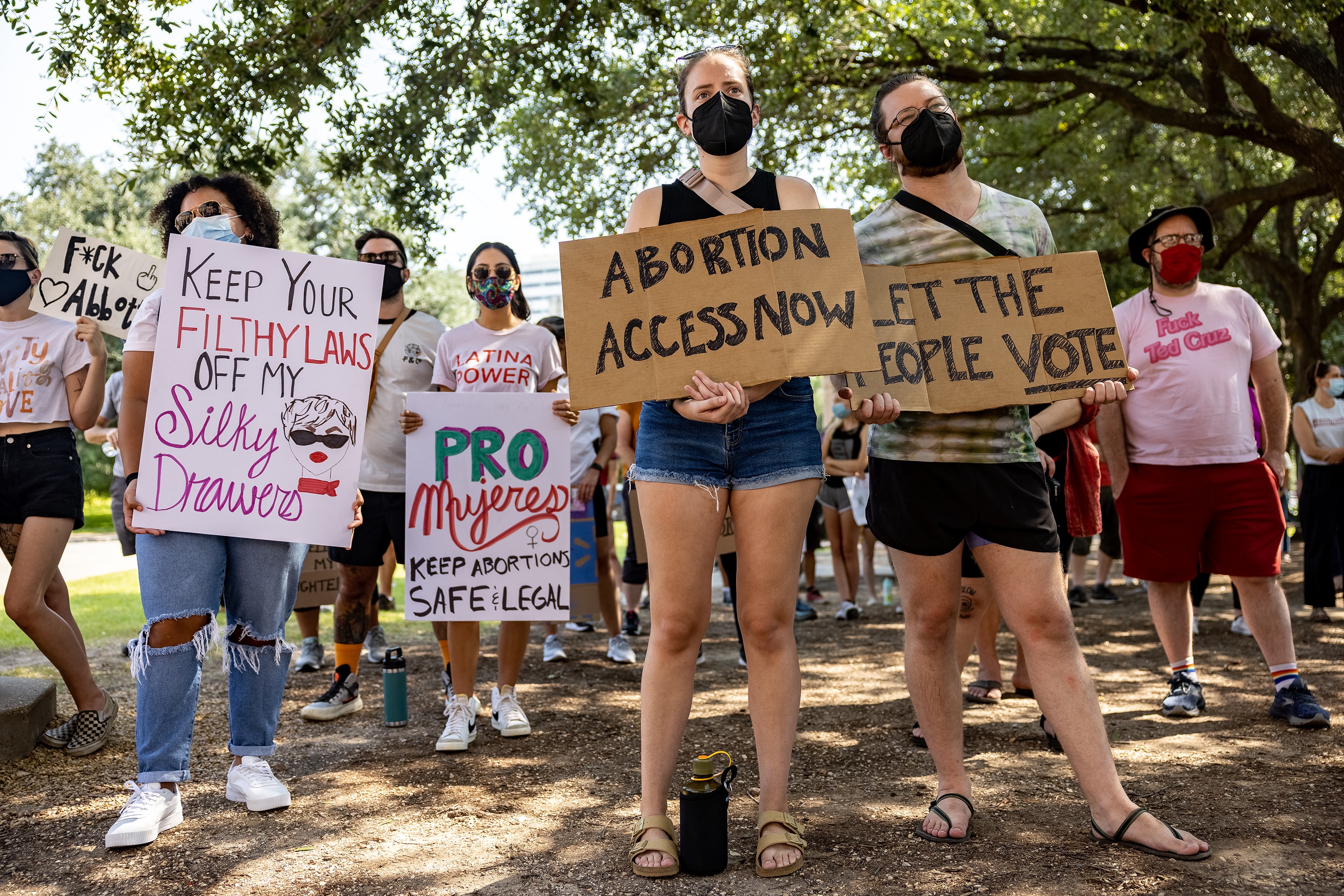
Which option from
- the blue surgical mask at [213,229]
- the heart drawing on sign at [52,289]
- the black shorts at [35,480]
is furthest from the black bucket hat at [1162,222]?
the heart drawing on sign at [52,289]

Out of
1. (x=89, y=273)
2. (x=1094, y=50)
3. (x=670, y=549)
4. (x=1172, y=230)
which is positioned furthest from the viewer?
(x=1094, y=50)

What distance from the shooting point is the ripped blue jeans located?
342 cm

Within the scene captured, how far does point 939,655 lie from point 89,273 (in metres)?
4.42

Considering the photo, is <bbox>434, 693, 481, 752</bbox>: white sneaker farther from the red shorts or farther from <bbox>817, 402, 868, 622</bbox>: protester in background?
<bbox>817, 402, 868, 622</bbox>: protester in background

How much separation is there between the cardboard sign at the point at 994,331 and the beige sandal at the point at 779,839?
124cm

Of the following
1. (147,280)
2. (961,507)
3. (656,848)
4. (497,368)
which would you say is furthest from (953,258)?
(147,280)

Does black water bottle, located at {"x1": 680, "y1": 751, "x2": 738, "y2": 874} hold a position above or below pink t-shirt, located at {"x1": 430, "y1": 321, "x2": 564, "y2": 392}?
below

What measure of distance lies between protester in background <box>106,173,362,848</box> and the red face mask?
11.6 feet

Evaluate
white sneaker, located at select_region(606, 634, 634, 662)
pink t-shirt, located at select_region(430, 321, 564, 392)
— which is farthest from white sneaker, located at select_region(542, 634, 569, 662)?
pink t-shirt, located at select_region(430, 321, 564, 392)

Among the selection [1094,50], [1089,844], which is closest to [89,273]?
[1089,844]

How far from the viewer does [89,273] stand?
520 centimetres

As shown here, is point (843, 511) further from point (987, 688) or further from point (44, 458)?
point (44, 458)

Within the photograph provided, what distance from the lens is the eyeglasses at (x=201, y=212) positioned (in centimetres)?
379

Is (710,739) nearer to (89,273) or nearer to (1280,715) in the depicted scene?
(1280,715)
